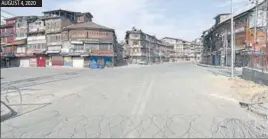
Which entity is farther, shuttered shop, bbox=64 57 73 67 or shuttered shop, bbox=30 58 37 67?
shuttered shop, bbox=30 58 37 67

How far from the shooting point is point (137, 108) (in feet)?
32.8

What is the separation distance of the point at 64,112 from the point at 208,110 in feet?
15.3

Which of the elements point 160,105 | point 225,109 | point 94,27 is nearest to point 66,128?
point 160,105

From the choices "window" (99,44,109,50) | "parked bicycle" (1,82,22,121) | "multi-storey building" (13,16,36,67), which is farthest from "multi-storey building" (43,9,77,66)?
"parked bicycle" (1,82,22,121)

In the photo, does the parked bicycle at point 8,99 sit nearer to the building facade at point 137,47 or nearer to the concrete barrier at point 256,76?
the concrete barrier at point 256,76

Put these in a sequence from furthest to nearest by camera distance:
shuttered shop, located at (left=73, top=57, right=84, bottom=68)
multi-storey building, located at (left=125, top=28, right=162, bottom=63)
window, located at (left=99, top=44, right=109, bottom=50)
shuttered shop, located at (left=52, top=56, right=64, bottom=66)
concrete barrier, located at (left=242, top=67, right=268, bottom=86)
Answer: multi-storey building, located at (left=125, top=28, right=162, bottom=63)
shuttered shop, located at (left=52, top=56, right=64, bottom=66)
window, located at (left=99, top=44, right=109, bottom=50)
shuttered shop, located at (left=73, top=57, right=84, bottom=68)
concrete barrier, located at (left=242, top=67, right=268, bottom=86)

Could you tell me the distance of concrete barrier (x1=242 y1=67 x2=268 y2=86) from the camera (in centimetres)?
1870

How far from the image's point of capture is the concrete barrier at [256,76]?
18.7m

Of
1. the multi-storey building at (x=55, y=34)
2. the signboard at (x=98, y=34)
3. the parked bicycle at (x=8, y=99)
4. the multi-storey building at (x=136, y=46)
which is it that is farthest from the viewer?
the multi-storey building at (x=136, y=46)

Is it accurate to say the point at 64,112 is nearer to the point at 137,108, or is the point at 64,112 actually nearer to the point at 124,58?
the point at 137,108

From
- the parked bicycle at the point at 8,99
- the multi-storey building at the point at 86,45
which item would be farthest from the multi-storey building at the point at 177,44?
the parked bicycle at the point at 8,99

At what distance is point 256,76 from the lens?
68.7 ft

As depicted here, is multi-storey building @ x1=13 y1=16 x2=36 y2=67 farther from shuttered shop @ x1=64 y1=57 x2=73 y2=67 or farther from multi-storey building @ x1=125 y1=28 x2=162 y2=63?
multi-storey building @ x1=125 y1=28 x2=162 y2=63

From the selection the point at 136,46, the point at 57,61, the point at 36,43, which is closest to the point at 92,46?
the point at 57,61
